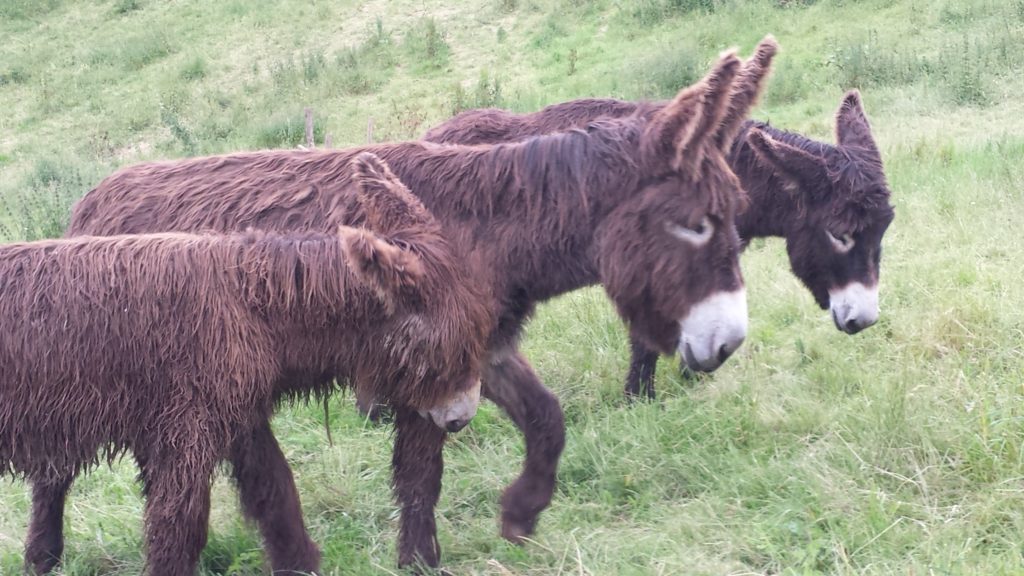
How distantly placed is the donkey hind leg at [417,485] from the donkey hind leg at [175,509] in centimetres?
77

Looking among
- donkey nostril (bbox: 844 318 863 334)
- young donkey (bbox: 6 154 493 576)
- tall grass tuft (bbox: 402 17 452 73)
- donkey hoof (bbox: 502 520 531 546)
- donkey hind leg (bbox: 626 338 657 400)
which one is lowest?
tall grass tuft (bbox: 402 17 452 73)

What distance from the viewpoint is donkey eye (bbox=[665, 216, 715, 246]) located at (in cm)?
332

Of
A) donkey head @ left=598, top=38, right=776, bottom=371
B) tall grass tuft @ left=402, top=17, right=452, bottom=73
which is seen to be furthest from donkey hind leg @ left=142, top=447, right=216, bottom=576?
tall grass tuft @ left=402, top=17, right=452, bottom=73

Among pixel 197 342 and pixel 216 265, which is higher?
pixel 216 265

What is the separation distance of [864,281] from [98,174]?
1072 cm

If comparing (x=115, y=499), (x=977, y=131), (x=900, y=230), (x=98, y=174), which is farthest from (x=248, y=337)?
(x=98, y=174)

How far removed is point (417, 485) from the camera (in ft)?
11.8

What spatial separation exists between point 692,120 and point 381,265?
1166mm

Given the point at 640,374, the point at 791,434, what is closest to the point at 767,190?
the point at 640,374

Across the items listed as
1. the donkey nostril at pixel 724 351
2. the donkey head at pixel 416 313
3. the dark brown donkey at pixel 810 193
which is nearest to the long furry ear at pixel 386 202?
the donkey head at pixel 416 313

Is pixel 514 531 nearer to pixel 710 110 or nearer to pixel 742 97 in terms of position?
pixel 710 110

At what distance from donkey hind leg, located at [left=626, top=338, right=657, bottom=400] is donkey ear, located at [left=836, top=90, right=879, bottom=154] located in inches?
60.2

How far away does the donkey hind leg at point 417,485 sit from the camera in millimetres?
3574

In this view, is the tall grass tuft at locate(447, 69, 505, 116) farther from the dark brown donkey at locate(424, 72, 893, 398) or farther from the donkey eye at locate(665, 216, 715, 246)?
the donkey eye at locate(665, 216, 715, 246)
